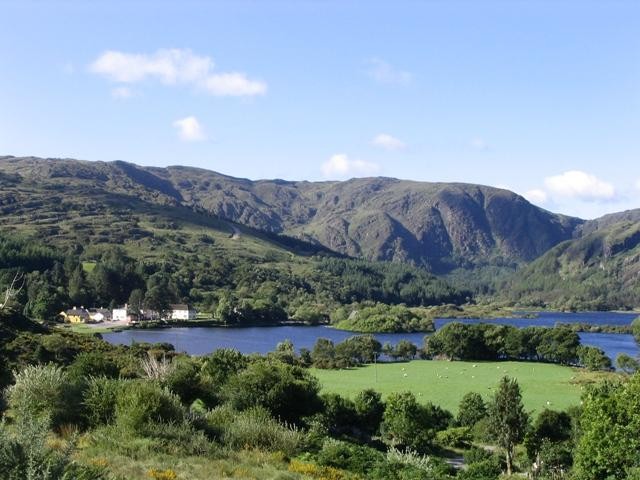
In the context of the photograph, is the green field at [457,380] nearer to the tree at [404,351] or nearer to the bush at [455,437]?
the tree at [404,351]

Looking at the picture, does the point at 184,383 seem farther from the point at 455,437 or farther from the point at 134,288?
the point at 134,288

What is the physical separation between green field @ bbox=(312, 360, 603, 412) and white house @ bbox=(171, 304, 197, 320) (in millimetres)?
73970

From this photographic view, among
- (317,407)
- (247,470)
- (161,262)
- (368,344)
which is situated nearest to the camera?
(247,470)

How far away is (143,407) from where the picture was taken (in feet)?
63.0

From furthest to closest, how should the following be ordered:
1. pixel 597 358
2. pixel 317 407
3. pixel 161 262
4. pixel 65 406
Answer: pixel 161 262
pixel 597 358
pixel 317 407
pixel 65 406

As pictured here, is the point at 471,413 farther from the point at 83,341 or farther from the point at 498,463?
the point at 83,341

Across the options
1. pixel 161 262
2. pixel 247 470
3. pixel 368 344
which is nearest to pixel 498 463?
pixel 247 470

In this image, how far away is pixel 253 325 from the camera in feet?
510

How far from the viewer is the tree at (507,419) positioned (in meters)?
36.2

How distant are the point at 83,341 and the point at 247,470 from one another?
5534 centimetres

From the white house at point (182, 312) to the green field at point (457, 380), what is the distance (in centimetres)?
7397

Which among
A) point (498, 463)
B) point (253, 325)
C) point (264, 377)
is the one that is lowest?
point (253, 325)

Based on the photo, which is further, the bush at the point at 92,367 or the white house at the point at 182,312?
the white house at the point at 182,312

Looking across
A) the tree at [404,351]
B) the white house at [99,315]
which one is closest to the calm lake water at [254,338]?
Answer: the white house at [99,315]
